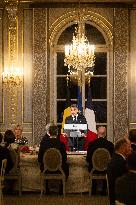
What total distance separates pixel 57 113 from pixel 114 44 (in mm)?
2186

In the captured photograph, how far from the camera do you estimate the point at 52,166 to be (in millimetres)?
10117

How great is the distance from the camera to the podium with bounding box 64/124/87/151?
→ 39.7 feet

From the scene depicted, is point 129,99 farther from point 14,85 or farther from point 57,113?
point 14,85

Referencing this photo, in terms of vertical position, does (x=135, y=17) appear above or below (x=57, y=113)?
above

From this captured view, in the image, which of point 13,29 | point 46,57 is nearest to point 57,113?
point 46,57

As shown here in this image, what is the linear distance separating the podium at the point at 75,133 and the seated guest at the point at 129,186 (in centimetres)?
688

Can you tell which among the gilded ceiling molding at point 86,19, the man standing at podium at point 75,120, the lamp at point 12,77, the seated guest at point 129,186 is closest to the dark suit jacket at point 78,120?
the man standing at podium at point 75,120

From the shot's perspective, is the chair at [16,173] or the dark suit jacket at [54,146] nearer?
the dark suit jacket at [54,146]

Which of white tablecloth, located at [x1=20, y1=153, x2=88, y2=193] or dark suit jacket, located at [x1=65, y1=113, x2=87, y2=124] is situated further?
dark suit jacket, located at [x1=65, y1=113, x2=87, y2=124]

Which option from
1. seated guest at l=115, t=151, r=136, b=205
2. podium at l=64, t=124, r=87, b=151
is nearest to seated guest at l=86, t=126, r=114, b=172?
podium at l=64, t=124, r=87, b=151

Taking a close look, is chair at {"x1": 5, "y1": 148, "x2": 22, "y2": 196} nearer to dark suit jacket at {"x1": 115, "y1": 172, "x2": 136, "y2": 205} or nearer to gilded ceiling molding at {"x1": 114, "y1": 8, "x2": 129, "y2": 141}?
gilded ceiling molding at {"x1": 114, "y1": 8, "x2": 129, "y2": 141}

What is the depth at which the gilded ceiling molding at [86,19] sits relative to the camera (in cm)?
1436

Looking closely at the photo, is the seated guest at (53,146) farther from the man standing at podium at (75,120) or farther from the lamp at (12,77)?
the lamp at (12,77)

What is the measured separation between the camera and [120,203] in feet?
16.4
